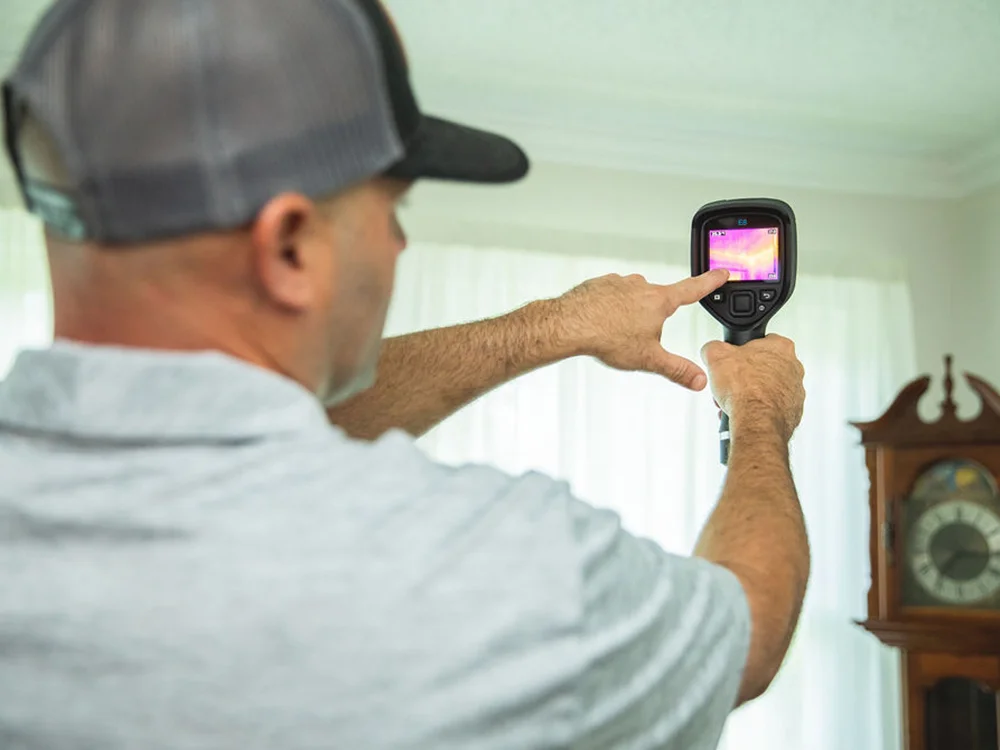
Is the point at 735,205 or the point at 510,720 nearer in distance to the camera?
the point at 510,720

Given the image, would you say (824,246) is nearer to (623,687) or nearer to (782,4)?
(782,4)

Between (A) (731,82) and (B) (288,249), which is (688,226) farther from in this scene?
(B) (288,249)

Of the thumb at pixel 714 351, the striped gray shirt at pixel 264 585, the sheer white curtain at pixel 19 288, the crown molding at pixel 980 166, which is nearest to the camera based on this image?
the striped gray shirt at pixel 264 585

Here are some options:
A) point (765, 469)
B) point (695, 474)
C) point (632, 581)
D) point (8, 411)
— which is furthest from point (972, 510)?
point (8, 411)

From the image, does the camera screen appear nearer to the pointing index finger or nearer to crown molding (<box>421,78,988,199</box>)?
the pointing index finger

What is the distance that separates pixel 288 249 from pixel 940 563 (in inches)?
98.2

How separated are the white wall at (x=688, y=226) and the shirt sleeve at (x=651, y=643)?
248cm

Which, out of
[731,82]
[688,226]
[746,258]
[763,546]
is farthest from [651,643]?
[688,226]

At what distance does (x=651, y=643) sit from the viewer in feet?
1.75

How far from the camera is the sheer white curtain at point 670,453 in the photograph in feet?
9.62

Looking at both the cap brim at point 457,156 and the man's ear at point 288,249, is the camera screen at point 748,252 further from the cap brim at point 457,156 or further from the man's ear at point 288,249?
the man's ear at point 288,249

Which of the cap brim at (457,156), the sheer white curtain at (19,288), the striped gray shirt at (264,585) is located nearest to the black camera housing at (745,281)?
the cap brim at (457,156)

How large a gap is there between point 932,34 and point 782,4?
0.43m

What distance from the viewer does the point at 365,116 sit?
0.53 metres
